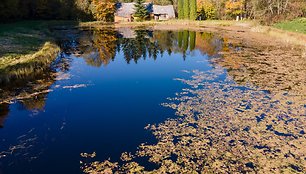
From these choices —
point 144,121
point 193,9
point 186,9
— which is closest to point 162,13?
point 186,9

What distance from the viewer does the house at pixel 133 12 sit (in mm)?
76875

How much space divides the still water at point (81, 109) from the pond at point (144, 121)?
5 centimetres

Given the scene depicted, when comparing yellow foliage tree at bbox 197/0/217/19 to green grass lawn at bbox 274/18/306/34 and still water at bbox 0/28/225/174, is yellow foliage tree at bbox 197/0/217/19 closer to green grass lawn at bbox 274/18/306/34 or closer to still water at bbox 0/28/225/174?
green grass lawn at bbox 274/18/306/34

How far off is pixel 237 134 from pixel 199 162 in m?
2.97

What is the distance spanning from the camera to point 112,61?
2689 cm

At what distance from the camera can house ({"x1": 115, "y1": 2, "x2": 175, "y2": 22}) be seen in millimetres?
76875

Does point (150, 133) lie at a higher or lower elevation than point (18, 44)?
lower

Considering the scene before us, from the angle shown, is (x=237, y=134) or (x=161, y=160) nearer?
(x=161, y=160)

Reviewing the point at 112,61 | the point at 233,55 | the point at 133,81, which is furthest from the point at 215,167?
the point at 233,55

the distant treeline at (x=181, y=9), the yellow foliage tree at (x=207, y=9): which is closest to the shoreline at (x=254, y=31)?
the distant treeline at (x=181, y=9)

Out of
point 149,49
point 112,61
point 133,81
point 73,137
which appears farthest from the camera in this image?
point 149,49

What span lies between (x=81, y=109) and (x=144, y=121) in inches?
147

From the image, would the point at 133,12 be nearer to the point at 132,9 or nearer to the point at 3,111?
the point at 132,9

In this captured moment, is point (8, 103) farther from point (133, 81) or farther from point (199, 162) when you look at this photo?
point (199, 162)
